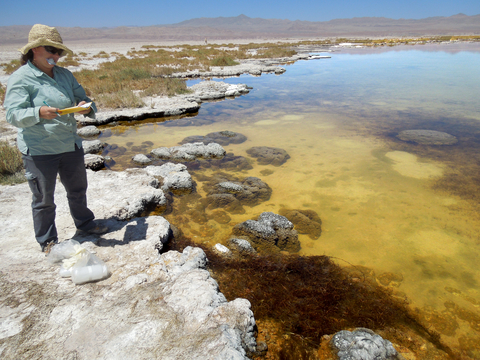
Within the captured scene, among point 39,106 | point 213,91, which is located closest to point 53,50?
point 39,106

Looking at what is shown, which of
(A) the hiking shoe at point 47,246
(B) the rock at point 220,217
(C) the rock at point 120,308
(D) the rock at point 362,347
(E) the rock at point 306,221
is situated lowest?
(B) the rock at point 220,217

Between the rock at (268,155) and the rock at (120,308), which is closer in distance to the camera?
the rock at (120,308)

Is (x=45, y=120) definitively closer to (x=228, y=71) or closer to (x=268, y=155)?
(x=268, y=155)

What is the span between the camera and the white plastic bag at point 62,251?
8.65 feet

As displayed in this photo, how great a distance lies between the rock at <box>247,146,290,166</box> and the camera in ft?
20.8

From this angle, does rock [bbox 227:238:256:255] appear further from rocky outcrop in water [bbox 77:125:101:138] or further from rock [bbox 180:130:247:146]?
rocky outcrop in water [bbox 77:125:101:138]

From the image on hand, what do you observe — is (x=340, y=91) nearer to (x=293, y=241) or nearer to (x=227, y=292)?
(x=293, y=241)

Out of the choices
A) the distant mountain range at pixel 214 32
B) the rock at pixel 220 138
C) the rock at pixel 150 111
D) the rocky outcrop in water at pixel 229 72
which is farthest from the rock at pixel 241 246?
the distant mountain range at pixel 214 32

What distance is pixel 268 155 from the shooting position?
655cm

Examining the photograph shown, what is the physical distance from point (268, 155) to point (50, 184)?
4709mm

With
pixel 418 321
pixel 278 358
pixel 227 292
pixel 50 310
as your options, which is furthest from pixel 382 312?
pixel 50 310

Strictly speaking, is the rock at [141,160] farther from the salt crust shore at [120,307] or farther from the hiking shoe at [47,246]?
the hiking shoe at [47,246]

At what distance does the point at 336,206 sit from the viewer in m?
4.75

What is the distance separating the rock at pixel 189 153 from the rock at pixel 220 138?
782 millimetres
